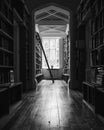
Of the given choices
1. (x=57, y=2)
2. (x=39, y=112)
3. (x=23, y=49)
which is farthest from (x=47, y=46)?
(x=39, y=112)

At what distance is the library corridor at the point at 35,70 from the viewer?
122 inches

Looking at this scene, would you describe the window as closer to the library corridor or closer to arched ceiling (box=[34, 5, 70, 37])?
arched ceiling (box=[34, 5, 70, 37])

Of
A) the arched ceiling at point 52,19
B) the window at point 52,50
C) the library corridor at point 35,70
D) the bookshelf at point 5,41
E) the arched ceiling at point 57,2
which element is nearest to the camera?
the library corridor at point 35,70

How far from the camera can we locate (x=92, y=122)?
2.93 metres

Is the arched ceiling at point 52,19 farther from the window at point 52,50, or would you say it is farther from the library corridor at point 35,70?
the window at point 52,50

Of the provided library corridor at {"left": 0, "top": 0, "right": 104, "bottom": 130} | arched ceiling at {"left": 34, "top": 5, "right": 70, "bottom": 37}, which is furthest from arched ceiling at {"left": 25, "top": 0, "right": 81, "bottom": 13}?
arched ceiling at {"left": 34, "top": 5, "right": 70, "bottom": 37}

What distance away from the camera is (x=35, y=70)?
8430 millimetres

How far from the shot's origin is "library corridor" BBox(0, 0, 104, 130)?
3100mm

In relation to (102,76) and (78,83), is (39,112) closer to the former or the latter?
(102,76)

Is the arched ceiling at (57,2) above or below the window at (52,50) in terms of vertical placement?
above

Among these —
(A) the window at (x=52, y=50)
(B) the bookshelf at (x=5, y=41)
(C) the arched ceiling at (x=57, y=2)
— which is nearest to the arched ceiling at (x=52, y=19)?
(C) the arched ceiling at (x=57, y=2)

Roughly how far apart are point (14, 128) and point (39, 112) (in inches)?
39.1

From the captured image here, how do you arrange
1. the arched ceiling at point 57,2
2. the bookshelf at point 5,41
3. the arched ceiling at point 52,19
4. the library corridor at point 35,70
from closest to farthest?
the library corridor at point 35,70 < the bookshelf at point 5,41 < the arched ceiling at point 57,2 < the arched ceiling at point 52,19

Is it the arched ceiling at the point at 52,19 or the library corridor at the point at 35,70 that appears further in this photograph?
the arched ceiling at the point at 52,19
